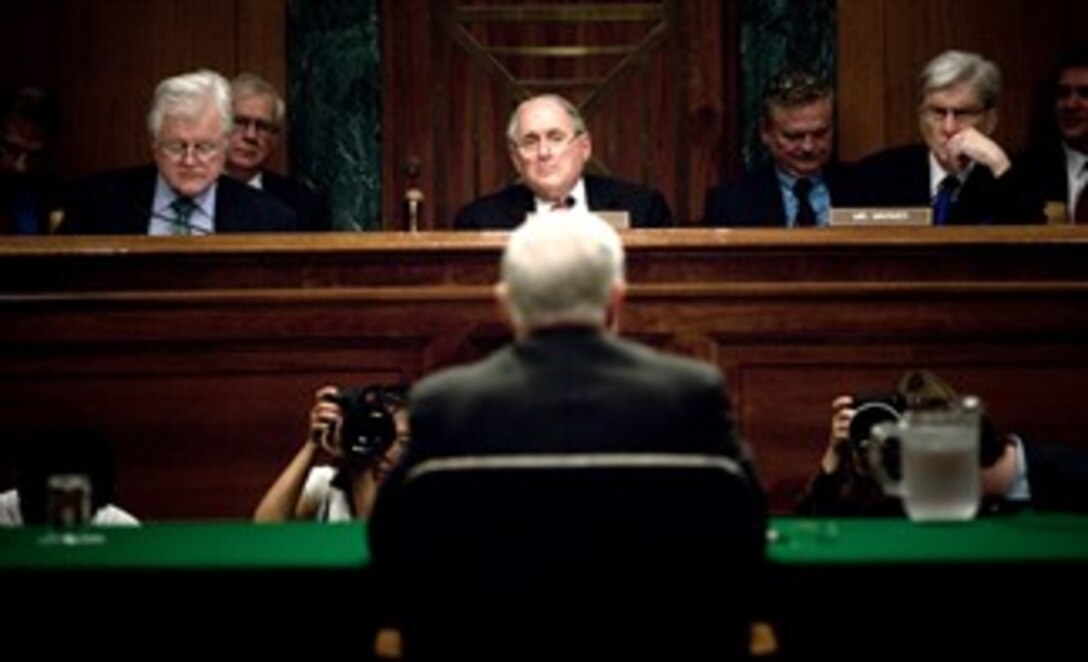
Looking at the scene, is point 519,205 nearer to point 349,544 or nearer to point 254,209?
point 254,209

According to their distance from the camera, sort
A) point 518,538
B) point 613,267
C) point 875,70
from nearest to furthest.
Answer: point 518,538, point 613,267, point 875,70

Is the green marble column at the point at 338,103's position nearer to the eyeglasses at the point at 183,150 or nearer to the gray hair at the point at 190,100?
the gray hair at the point at 190,100

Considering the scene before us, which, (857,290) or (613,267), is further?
(857,290)

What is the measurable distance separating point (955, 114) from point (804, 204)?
21.2 inches

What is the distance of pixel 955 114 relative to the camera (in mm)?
6879

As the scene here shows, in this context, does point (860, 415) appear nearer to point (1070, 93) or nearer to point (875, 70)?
point (1070, 93)

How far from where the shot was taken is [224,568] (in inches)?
131

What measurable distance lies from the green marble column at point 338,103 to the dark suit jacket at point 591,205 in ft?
4.38

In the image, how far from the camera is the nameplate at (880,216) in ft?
18.9

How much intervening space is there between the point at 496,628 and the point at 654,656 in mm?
216

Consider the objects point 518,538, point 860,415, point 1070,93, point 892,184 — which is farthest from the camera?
point 1070,93

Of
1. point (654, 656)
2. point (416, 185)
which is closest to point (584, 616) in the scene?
point (654, 656)

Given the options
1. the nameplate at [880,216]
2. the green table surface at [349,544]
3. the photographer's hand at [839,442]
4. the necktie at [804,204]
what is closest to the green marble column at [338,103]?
the necktie at [804,204]

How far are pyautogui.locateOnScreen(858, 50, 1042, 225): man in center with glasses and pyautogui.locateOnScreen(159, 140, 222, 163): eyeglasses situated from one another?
6.45ft
